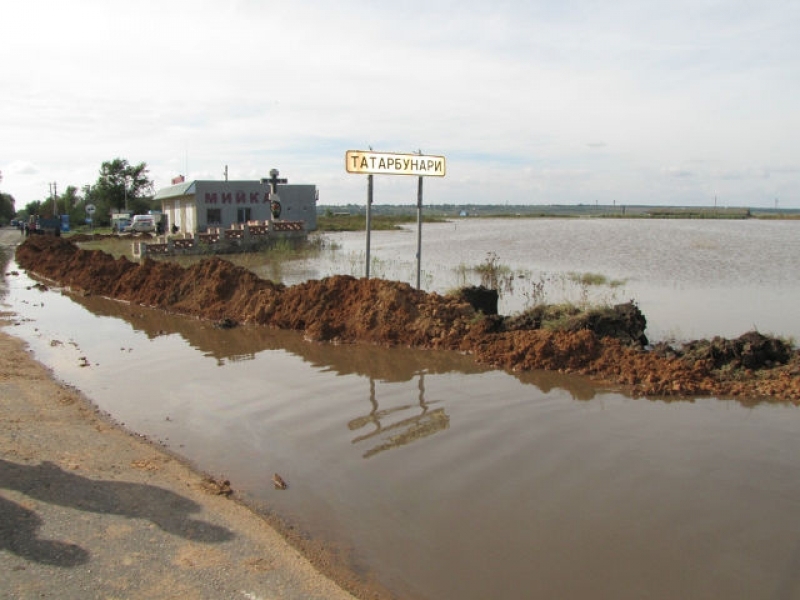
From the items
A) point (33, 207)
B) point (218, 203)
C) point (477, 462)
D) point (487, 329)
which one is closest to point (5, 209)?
point (33, 207)

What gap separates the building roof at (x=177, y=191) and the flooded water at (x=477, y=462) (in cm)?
3278

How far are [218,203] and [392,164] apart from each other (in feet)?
109

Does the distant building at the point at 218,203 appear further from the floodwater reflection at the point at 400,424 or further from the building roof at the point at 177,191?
the floodwater reflection at the point at 400,424

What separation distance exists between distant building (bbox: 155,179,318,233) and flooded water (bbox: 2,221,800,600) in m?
32.3

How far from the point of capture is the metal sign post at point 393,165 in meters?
13.7

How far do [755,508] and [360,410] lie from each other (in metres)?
4.59

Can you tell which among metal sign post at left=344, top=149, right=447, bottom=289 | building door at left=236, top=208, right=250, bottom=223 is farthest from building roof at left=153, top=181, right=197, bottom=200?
metal sign post at left=344, top=149, right=447, bottom=289

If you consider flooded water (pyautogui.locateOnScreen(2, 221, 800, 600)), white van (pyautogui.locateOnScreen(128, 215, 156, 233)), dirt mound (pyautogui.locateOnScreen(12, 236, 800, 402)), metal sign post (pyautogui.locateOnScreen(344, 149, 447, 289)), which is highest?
metal sign post (pyautogui.locateOnScreen(344, 149, 447, 289))

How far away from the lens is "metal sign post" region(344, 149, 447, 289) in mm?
13711

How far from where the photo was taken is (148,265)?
2062cm

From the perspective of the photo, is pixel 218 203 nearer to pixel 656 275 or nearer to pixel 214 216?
pixel 214 216

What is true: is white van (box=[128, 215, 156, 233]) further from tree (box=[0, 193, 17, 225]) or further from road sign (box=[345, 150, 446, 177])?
tree (box=[0, 193, 17, 225])

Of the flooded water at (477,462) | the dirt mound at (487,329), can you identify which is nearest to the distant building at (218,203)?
the dirt mound at (487,329)

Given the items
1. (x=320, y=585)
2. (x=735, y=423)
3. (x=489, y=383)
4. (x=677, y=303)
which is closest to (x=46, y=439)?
→ (x=320, y=585)
